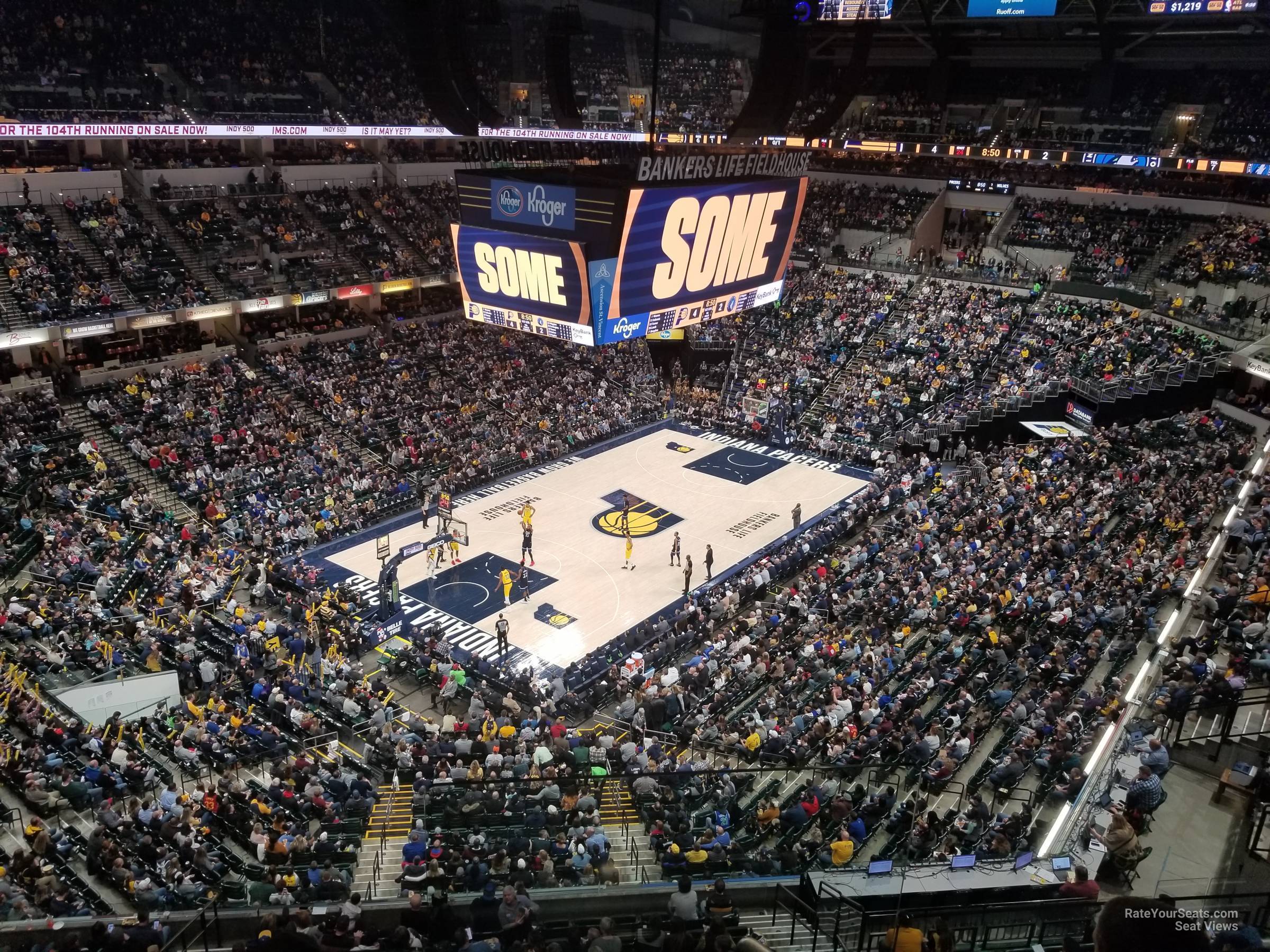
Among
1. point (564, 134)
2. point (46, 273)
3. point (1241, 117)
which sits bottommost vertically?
point (46, 273)

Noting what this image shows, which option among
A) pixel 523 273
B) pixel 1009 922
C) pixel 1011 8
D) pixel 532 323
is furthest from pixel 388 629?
pixel 1011 8

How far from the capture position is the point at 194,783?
13.2 meters

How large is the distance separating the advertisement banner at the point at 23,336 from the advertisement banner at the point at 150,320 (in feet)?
7.93

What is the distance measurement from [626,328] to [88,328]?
56.9 feet

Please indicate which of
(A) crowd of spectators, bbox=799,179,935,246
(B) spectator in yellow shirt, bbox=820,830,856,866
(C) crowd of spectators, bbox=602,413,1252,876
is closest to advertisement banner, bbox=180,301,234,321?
(C) crowd of spectators, bbox=602,413,1252,876

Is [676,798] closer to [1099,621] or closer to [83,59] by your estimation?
[1099,621]

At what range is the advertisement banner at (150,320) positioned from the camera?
27406mm

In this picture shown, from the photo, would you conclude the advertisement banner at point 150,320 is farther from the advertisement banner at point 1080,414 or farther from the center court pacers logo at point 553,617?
the advertisement banner at point 1080,414

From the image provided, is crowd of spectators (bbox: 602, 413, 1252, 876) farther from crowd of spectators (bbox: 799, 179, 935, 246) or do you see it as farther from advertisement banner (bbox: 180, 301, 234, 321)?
crowd of spectators (bbox: 799, 179, 935, 246)

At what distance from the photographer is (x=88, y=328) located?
26.1m

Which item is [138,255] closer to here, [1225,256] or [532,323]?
[532,323]

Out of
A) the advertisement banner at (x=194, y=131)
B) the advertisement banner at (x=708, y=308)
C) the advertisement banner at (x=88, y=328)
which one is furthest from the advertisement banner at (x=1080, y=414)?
the advertisement banner at (x=88, y=328)

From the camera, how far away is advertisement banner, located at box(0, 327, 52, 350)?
79.9 ft

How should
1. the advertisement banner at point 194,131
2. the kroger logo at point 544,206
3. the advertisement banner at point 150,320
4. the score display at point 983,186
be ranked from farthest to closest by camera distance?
the score display at point 983,186
the advertisement banner at point 150,320
the advertisement banner at point 194,131
the kroger logo at point 544,206
